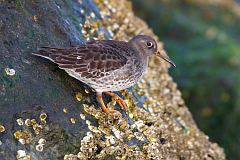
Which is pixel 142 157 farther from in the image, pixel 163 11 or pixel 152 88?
pixel 163 11

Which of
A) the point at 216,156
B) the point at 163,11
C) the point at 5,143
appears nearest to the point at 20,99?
the point at 5,143

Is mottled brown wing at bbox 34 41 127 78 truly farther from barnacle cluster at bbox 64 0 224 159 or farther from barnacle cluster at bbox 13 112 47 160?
barnacle cluster at bbox 13 112 47 160

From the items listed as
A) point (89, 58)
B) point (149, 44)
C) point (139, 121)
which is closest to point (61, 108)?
point (89, 58)

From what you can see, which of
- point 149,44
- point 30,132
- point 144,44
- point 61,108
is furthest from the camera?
point 149,44

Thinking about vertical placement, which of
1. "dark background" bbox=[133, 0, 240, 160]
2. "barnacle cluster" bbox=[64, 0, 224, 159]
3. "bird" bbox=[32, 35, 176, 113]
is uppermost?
"bird" bbox=[32, 35, 176, 113]

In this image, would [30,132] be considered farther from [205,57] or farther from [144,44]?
[205,57]

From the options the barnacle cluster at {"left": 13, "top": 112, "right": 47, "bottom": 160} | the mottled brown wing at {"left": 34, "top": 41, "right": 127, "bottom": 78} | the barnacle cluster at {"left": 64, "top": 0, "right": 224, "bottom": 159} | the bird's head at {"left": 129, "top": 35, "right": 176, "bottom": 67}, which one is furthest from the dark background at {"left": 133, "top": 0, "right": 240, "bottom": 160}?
the barnacle cluster at {"left": 13, "top": 112, "right": 47, "bottom": 160}
